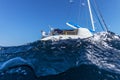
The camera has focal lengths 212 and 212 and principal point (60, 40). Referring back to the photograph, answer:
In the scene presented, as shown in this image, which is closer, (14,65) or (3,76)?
(3,76)

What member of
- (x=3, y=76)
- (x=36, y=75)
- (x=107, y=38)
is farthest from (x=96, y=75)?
(x=107, y=38)

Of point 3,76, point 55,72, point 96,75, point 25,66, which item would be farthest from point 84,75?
point 3,76

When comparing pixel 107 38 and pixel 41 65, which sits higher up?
pixel 107 38

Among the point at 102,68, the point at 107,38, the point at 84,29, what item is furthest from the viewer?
the point at 84,29

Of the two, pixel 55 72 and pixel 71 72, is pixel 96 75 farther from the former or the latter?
pixel 55 72

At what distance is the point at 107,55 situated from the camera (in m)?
16.2

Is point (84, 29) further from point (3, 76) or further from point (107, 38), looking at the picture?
point (3, 76)

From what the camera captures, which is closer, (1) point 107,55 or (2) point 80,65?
(2) point 80,65

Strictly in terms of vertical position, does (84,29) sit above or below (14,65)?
above

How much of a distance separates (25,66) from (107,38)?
1405 centimetres

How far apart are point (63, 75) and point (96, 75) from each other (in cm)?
176

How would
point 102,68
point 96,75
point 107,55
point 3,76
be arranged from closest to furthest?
1. point 3,76
2. point 96,75
3. point 102,68
4. point 107,55

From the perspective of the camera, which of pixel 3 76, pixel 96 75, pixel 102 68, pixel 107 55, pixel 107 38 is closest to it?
pixel 3 76

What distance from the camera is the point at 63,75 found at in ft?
35.2
